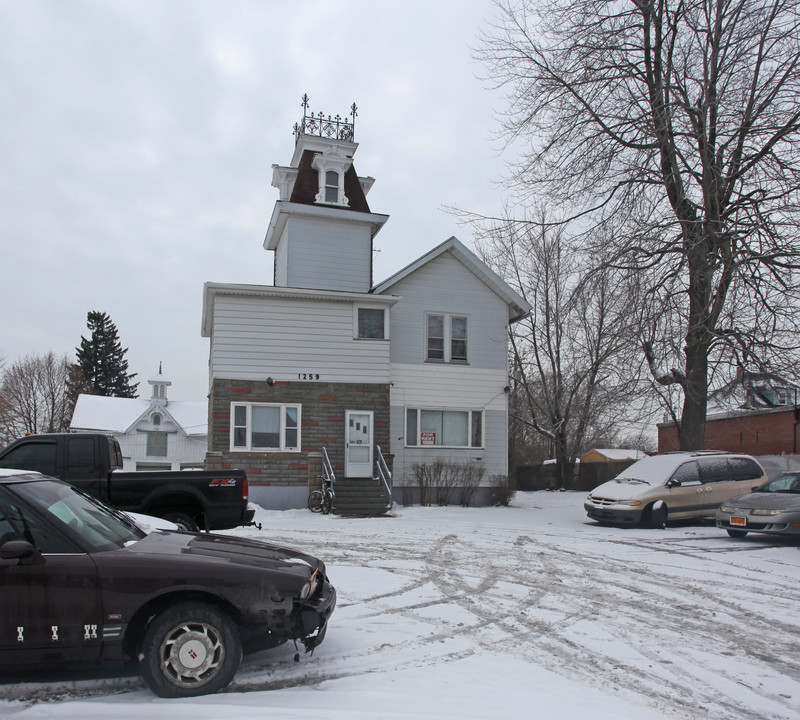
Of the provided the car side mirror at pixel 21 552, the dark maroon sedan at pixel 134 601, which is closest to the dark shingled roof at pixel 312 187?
the dark maroon sedan at pixel 134 601

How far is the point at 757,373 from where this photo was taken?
700 inches

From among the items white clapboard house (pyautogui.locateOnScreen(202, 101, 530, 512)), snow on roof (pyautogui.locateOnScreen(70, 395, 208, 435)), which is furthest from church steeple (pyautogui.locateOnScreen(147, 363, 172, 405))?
white clapboard house (pyautogui.locateOnScreen(202, 101, 530, 512))

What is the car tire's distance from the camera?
51.0 feet

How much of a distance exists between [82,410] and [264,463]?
36352 millimetres

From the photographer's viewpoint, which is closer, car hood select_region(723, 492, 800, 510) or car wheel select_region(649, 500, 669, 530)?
car hood select_region(723, 492, 800, 510)

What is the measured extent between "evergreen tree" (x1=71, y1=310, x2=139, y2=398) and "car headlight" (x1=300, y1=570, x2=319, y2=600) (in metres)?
64.5

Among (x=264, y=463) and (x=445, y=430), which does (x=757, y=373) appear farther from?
(x=264, y=463)

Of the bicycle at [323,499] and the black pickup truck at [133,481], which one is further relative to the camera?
the bicycle at [323,499]

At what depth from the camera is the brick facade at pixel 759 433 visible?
112 feet

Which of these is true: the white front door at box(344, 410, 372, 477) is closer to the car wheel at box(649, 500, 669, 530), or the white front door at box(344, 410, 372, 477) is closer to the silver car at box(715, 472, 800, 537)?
the car wheel at box(649, 500, 669, 530)

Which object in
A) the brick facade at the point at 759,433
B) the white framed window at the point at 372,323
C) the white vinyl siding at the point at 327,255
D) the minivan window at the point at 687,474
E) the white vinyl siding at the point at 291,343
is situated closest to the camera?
the minivan window at the point at 687,474

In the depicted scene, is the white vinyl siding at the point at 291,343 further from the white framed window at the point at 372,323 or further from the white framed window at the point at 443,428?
the white framed window at the point at 443,428

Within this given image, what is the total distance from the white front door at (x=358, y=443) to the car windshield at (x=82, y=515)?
1487 cm

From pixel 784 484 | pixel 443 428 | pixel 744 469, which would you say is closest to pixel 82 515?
pixel 784 484
